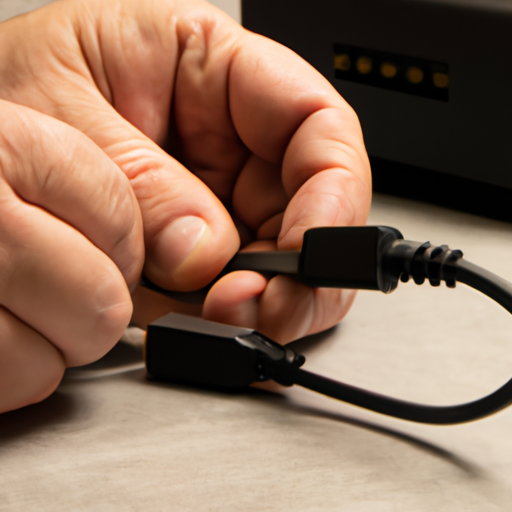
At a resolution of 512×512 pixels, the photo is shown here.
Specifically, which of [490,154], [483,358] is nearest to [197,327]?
[483,358]

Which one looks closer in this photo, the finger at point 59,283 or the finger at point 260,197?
the finger at point 59,283

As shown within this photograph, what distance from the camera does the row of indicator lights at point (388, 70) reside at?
51 centimetres

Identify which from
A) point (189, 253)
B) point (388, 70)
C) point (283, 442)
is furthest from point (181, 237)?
point (388, 70)

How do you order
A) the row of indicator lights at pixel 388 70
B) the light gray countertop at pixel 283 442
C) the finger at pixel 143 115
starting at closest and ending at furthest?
1. the light gray countertop at pixel 283 442
2. the finger at pixel 143 115
3. the row of indicator lights at pixel 388 70

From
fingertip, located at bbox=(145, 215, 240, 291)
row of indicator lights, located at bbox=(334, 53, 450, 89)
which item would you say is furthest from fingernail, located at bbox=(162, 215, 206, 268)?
row of indicator lights, located at bbox=(334, 53, 450, 89)

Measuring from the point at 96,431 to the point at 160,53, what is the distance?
8.9 inches

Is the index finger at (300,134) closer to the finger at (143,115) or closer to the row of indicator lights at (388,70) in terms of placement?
the finger at (143,115)

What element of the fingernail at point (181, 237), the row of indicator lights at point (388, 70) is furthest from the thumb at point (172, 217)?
the row of indicator lights at point (388, 70)

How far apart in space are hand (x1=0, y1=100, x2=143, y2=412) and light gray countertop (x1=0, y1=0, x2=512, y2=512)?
0.03m

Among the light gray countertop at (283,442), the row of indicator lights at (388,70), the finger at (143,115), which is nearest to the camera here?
the light gray countertop at (283,442)

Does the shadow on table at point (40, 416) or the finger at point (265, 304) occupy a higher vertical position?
the finger at point (265, 304)

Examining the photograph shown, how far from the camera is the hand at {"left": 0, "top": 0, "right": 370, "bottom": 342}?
0.34 metres

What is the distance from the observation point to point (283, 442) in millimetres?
281

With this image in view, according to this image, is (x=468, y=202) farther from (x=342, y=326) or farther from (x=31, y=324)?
(x=31, y=324)
